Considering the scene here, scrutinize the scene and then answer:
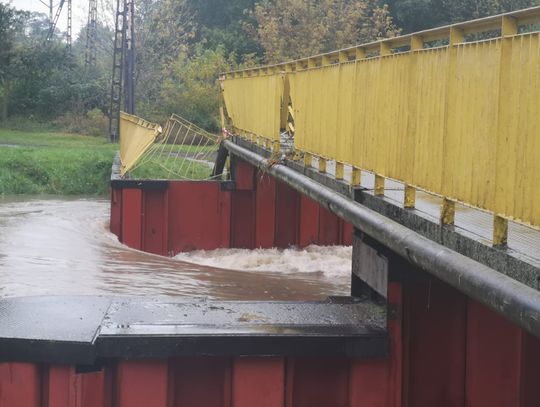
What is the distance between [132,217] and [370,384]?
10939 mm

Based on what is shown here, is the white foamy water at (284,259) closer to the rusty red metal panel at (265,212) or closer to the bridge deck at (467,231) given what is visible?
the rusty red metal panel at (265,212)

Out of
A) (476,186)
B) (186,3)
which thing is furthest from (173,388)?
(186,3)

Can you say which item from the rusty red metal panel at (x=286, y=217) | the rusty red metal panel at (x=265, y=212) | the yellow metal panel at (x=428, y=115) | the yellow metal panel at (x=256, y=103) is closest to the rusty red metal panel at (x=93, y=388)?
the yellow metal panel at (x=428, y=115)

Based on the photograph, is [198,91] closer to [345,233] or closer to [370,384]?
[345,233]

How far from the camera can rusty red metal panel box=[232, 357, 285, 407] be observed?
282 inches

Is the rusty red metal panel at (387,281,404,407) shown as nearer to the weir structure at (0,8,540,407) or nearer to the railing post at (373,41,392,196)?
the weir structure at (0,8,540,407)

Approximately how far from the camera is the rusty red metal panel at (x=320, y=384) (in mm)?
7348

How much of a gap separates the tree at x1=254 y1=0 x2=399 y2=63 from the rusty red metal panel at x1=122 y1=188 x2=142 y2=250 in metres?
24.0

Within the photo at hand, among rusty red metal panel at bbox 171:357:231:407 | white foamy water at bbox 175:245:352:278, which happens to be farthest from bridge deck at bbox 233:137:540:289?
white foamy water at bbox 175:245:352:278

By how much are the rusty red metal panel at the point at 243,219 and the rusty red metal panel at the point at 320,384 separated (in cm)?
1081

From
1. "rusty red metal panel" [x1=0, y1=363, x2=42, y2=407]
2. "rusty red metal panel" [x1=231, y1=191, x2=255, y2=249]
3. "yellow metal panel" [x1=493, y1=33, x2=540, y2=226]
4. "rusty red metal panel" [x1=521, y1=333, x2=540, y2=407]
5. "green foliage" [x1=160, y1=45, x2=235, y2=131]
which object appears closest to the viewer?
"yellow metal panel" [x1=493, y1=33, x2=540, y2=226]

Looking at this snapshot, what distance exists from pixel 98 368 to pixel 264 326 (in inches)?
50.5

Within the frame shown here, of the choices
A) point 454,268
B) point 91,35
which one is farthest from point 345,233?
point 91,35

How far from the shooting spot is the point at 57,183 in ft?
92.2
